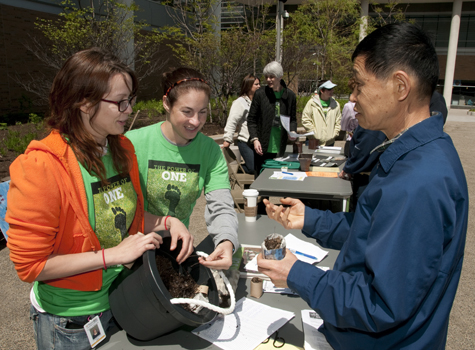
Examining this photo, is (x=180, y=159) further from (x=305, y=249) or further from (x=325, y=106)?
(x=325, y=106)

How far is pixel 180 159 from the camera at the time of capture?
76.4 inches

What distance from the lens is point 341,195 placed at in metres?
3.64

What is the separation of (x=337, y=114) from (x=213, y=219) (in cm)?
531

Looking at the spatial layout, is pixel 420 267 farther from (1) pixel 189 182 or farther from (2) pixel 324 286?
(1) pixel 189 182

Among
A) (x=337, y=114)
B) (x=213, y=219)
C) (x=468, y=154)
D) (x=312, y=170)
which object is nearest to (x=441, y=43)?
(x=468, y=154)

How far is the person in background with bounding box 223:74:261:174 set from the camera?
541 centimetres

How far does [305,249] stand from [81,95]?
1611mm

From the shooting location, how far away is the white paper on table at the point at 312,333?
139cm

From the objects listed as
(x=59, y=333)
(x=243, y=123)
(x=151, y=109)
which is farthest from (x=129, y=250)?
(x=151, y=109)

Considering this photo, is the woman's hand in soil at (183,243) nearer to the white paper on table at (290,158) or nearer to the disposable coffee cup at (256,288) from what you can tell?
the disposable coffee cup at (256,288)

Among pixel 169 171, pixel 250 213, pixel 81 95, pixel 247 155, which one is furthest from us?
pixel 247 155

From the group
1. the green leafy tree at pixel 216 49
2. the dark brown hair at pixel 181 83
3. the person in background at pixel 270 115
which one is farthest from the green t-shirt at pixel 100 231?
the green leafy tree at pixel 216 49

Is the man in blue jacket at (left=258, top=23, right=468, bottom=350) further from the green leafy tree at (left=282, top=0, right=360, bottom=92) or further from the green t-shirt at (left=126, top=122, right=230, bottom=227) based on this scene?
the green leafy tree at (left=282, top=0, right=360, bottom=92)

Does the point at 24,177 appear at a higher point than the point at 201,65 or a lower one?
lower
